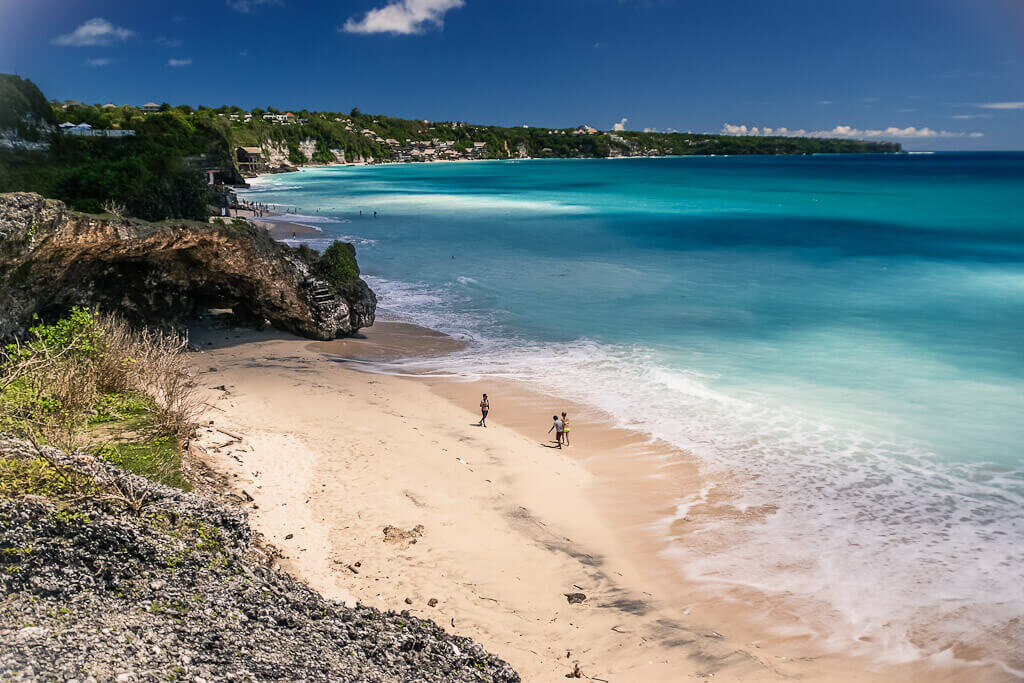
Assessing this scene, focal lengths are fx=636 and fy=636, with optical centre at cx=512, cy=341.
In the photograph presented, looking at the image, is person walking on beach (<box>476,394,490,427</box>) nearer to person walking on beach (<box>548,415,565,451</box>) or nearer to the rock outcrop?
person walking on beach (<box>548,415,565,451</box>)

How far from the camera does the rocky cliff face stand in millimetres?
12352

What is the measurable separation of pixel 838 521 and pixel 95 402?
12.3 meters

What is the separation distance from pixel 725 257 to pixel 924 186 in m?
86.7

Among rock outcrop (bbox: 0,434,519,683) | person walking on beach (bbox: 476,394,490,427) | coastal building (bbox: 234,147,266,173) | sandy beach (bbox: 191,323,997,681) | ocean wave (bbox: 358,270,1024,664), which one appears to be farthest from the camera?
coastal building (bbox: 234,147,266,173)

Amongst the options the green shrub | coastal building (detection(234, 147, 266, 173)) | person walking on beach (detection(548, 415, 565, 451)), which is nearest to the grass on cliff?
person walking on beach (detection(548, 415, 565, 451))

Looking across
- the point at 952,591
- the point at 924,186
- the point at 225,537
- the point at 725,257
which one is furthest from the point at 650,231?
the point at 924,186

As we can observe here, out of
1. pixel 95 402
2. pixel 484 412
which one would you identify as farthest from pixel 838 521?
pixel 95 402

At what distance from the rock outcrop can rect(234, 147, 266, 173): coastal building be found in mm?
127048

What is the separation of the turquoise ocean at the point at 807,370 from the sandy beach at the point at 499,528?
896 mm

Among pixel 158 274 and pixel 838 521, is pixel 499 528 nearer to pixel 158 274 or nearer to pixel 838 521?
pixel 838 521

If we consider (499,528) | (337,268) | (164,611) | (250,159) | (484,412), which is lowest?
(499,528)

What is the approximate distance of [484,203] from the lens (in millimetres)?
80625

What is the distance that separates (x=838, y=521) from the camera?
37.4 feet

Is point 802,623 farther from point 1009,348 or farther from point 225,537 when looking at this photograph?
point 1009,348
